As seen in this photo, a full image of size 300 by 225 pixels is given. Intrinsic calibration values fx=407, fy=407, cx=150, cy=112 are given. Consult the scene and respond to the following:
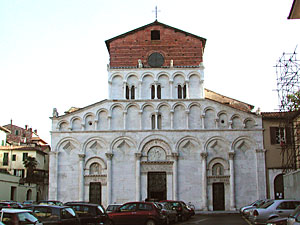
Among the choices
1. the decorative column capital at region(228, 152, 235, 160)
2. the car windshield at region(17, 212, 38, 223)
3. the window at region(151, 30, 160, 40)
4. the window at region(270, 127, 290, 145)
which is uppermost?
the window at region(151, 30, 160, 40)

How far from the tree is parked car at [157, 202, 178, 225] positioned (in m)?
30.4

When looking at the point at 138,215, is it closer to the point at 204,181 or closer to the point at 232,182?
the point at 204,181

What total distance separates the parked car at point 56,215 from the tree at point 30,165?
3742cm

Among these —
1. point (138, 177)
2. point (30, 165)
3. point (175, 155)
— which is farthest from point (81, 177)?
point (30, 165)

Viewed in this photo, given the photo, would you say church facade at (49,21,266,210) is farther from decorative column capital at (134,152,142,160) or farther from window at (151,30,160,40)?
window at (151,30,160,40)

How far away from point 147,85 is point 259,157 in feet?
37.6

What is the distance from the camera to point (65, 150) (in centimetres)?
3534

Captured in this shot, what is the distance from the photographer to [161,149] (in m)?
34.8

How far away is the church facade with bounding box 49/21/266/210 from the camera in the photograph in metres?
33.9

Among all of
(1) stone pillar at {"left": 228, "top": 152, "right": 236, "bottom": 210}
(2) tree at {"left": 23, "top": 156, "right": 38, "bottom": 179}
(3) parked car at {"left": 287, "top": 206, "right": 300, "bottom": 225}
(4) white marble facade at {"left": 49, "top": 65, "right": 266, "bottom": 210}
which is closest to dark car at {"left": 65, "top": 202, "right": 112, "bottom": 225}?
(3) parked car at {"left": 287, "top": 206, "right": 300, "bottom": 225}

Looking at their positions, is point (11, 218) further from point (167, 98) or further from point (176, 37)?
point (176, 37)

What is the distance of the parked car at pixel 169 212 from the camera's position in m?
22.2

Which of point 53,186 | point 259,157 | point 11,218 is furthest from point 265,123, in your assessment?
point 11,218

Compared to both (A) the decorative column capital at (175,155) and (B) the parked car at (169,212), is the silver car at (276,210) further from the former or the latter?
(A) the decorative column capital at (175,155)
